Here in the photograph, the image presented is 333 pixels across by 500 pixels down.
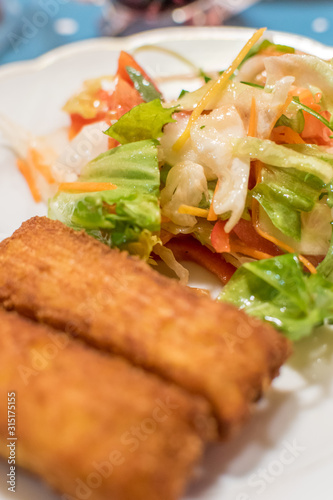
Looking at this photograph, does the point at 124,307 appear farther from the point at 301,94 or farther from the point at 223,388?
the point at 301,94

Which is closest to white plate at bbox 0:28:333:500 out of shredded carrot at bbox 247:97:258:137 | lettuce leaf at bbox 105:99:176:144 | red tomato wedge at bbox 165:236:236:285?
red tomato wedge at bbox 165:236:236:285

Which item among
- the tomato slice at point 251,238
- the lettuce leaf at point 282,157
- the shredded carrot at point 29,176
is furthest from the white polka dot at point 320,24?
the shredded carrot at point 29,176

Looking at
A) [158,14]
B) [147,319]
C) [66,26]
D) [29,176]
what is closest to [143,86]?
[29,176]

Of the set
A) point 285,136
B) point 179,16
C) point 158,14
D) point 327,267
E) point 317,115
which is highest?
point 179,16

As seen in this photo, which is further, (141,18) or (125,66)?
(141,18)

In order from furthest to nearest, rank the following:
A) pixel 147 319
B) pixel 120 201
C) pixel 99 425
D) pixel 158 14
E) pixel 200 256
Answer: pixel 158 14 < pixel 200 256 < pixel 120 201 < pixel 147 319 < pixel 99 425

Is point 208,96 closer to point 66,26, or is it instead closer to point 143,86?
point 143,86

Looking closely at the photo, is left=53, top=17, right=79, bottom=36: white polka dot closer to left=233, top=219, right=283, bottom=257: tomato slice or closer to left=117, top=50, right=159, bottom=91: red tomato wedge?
left=117, top=50, right=159, bottom=91: red tomato wedge

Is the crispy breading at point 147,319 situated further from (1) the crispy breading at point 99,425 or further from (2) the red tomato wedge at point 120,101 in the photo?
(2) the red tomato wedge at point 120,101
